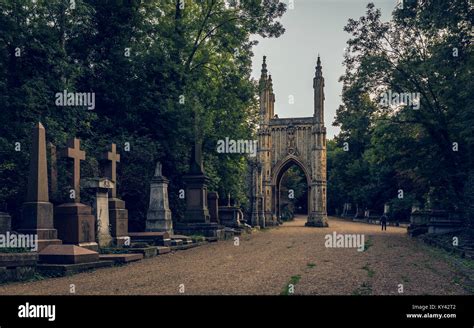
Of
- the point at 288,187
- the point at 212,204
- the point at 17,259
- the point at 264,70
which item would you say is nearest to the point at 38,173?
the point at 17,259

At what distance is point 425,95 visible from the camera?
73.9 ft

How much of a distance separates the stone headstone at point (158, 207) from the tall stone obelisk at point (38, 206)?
7.47 metres

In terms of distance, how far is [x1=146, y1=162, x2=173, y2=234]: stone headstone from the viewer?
19.3 m

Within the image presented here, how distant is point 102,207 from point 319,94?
33.0 meters

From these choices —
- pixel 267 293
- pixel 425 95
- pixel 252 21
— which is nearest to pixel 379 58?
pixel 425 95

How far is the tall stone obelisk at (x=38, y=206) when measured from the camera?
1142 centimetres

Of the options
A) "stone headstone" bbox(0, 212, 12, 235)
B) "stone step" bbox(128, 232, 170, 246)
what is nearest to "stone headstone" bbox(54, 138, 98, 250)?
"stone headstone" bbox(0, 212, 12, 235)

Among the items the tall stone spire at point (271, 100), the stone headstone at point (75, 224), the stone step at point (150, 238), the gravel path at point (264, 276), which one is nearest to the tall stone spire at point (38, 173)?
the stone headstone at point (75, 224)

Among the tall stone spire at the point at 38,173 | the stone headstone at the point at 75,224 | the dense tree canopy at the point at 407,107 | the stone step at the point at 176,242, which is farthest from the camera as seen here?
the dense tree canopy at the point at 407,107

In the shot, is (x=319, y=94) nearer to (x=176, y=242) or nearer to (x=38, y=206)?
(x=176, y=242)

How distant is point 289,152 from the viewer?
155ft

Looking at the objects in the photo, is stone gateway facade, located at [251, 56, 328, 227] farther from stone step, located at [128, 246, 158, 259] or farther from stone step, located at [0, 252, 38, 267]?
stone step, located at [0, 252, 38, 267]

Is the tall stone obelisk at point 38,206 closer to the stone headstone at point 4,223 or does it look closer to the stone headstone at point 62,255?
the stone headstone at point 62,255

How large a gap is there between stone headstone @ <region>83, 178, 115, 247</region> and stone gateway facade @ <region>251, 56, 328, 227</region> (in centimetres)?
2751
